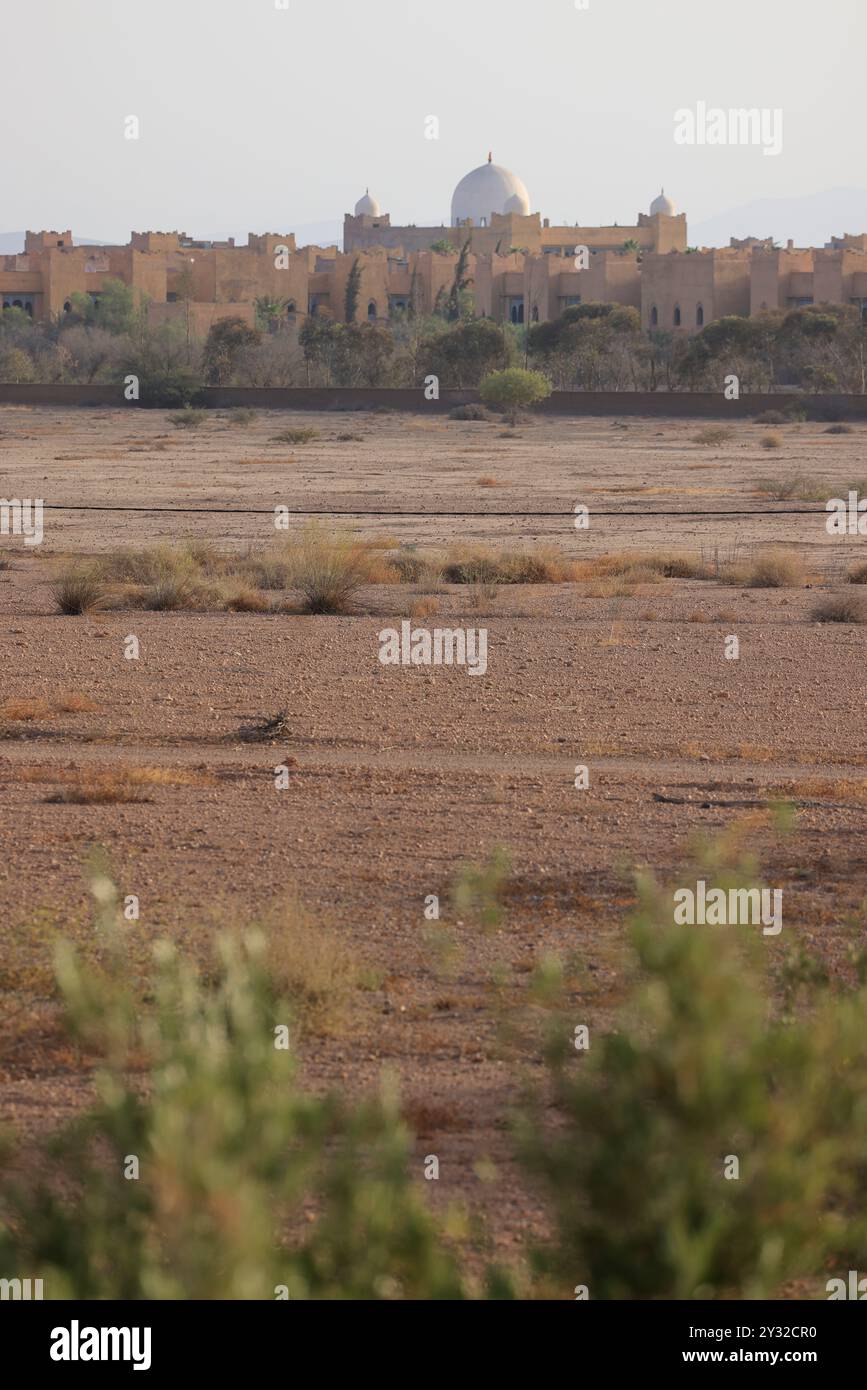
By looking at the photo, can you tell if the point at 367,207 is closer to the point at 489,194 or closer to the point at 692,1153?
the point at 489,194

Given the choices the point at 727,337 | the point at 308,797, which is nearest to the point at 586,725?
the point at 308,797

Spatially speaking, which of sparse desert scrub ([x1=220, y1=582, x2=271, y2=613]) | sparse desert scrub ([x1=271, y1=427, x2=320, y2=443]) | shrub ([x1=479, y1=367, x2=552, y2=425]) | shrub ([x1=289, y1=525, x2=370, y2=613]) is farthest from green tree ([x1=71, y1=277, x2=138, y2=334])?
sparse desert scrub ([x1=220, y1=582, x2=271, y2=613])

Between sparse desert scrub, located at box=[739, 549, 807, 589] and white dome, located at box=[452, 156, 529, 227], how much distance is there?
4650 inches

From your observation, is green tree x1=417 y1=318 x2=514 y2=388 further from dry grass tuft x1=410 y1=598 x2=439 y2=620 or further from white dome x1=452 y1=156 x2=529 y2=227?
white dome x1=452 y1=156 x2=529 y2=227

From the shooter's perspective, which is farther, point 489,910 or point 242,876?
point 242,876

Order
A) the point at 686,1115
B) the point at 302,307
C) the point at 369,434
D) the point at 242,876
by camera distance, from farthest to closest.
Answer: the point at 302,307 → the point at 369,434 → the point at 242,876 → the point at 686,1115

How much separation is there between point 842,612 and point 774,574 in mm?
2969

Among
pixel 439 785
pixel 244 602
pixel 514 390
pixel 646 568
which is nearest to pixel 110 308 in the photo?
pixel 514 390

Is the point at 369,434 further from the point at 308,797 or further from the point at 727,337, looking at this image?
the point at 308,797

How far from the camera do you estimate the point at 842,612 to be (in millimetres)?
17938

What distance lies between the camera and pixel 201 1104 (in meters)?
3.19

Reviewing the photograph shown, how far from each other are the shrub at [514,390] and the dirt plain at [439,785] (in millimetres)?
33641

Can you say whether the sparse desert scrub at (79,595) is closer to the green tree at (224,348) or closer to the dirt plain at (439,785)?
the dirt plain at (439,785)

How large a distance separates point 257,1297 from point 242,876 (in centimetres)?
533
